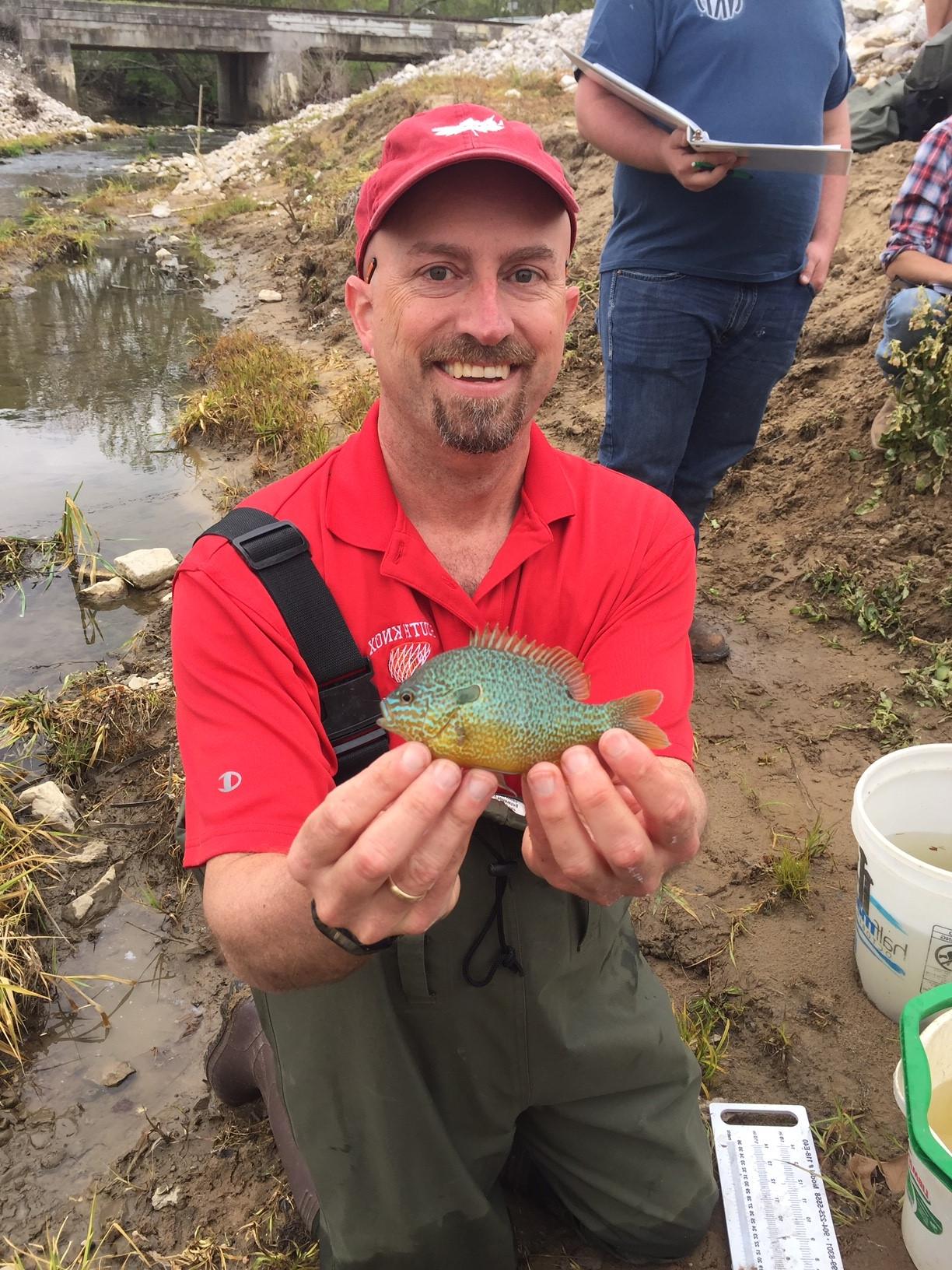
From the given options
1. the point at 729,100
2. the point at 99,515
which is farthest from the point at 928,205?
the point at 99,515

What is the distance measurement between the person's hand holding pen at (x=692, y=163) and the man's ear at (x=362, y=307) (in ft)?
5.88

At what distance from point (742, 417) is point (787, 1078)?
3159 mm

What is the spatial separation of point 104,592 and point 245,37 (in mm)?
49961

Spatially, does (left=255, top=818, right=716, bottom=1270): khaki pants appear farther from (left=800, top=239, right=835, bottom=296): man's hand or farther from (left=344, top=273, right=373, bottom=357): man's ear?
(left=800, top=239, right=835, bottom=296): man's hand

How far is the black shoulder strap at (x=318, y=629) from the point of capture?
2238 millimetres

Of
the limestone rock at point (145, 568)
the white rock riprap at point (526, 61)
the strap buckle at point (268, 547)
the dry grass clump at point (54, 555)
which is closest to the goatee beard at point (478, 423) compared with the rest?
the strap buckle at point (268, 547)

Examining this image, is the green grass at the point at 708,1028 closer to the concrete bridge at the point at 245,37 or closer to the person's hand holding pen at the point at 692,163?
the person's hand holding pen at the point at 692,163

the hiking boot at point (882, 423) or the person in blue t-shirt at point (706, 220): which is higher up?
the person in blue t-shirt at point (706, 220)

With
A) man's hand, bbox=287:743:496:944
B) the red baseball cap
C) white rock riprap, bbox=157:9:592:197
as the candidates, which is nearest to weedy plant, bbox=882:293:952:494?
the red baseball cap

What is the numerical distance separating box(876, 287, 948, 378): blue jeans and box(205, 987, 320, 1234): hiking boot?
5.31 metres

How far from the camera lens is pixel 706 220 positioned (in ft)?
12.9

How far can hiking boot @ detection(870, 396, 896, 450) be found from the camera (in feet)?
19.1

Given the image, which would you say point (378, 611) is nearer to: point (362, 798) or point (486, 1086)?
point (362, 798)

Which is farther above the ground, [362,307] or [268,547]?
[362,307]
